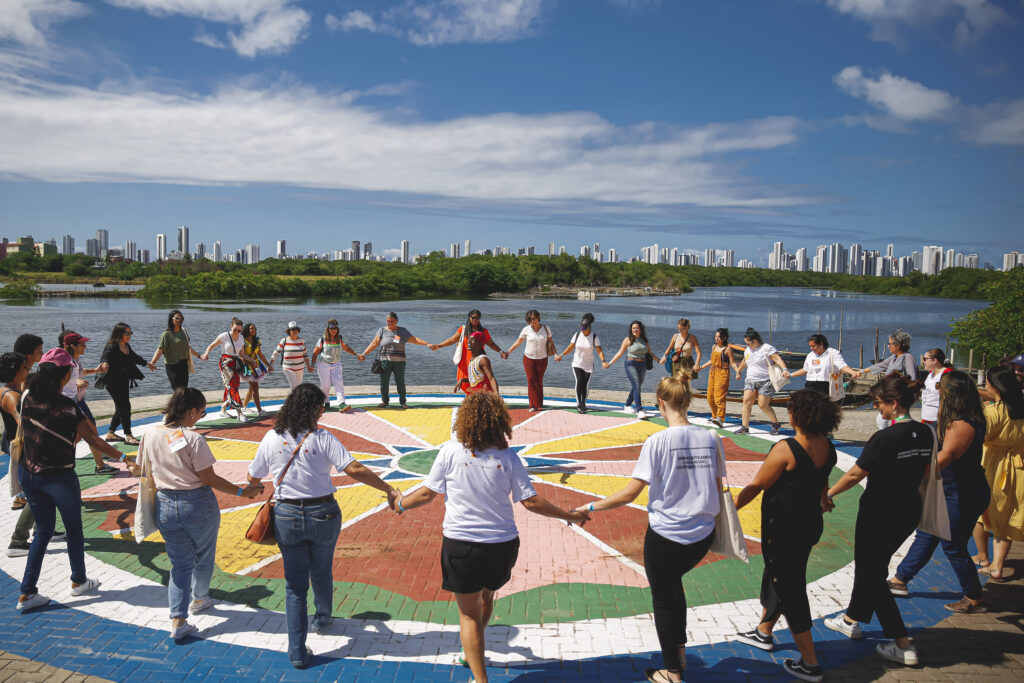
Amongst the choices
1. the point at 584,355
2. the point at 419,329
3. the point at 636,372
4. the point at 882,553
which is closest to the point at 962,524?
the point at 882,553

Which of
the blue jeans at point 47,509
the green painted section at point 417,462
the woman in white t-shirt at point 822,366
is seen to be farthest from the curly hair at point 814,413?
the woman in white t-shirt at point 822,366

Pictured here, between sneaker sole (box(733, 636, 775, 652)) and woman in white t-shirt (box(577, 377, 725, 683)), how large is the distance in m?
1.22

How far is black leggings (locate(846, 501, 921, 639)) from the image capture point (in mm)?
4652

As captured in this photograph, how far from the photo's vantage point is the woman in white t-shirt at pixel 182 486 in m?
4.76

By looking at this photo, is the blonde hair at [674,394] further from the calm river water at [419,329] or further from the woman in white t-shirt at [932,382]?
the calm river water at [419,329]

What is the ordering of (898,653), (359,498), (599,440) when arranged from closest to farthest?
(898,653) → (359,498) → (599,440)

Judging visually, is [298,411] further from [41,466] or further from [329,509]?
[41,466]

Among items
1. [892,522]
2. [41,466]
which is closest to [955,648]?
[892,522]

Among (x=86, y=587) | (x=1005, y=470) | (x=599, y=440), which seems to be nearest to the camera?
(x=86, y=587)

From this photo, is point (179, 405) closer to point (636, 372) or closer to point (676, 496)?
point (676, 496)

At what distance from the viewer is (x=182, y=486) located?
4793mm

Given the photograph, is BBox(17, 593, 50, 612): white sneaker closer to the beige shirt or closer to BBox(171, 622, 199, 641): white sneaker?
BBox(171, 622, 199, 641): white sneaker

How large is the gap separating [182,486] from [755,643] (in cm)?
448

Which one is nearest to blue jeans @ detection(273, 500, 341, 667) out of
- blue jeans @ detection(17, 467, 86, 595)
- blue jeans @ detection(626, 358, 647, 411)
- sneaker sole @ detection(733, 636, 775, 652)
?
blue jeans @ detection(17, 467, 86, 595)
